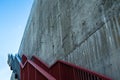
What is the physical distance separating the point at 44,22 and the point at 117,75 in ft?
17.8

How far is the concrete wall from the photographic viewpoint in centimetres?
350

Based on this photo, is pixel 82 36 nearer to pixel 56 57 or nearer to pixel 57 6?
pixel 56 57

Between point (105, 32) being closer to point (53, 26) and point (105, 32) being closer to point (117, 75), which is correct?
point (117, 75)

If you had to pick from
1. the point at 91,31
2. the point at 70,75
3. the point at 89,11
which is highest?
the point at 89,11

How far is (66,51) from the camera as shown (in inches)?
215

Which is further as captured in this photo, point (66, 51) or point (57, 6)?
point (57, 6)

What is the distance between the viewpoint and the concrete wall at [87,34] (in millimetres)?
3496

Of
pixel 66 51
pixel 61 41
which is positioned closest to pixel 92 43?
pixel 66 51

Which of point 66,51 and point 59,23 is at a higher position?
point 59,23

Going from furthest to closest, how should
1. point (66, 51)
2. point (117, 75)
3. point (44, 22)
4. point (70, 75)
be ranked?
point (44, 22), point (66, 51), point (70, 75), point (117, 75)

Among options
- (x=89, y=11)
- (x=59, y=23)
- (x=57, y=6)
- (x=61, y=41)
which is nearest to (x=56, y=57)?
(x=61, y=41)

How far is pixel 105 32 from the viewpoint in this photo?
3725 millimetres

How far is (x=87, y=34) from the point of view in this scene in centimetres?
436

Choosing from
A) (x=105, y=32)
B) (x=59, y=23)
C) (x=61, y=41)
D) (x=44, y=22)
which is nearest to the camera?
(x=105, y=32)
